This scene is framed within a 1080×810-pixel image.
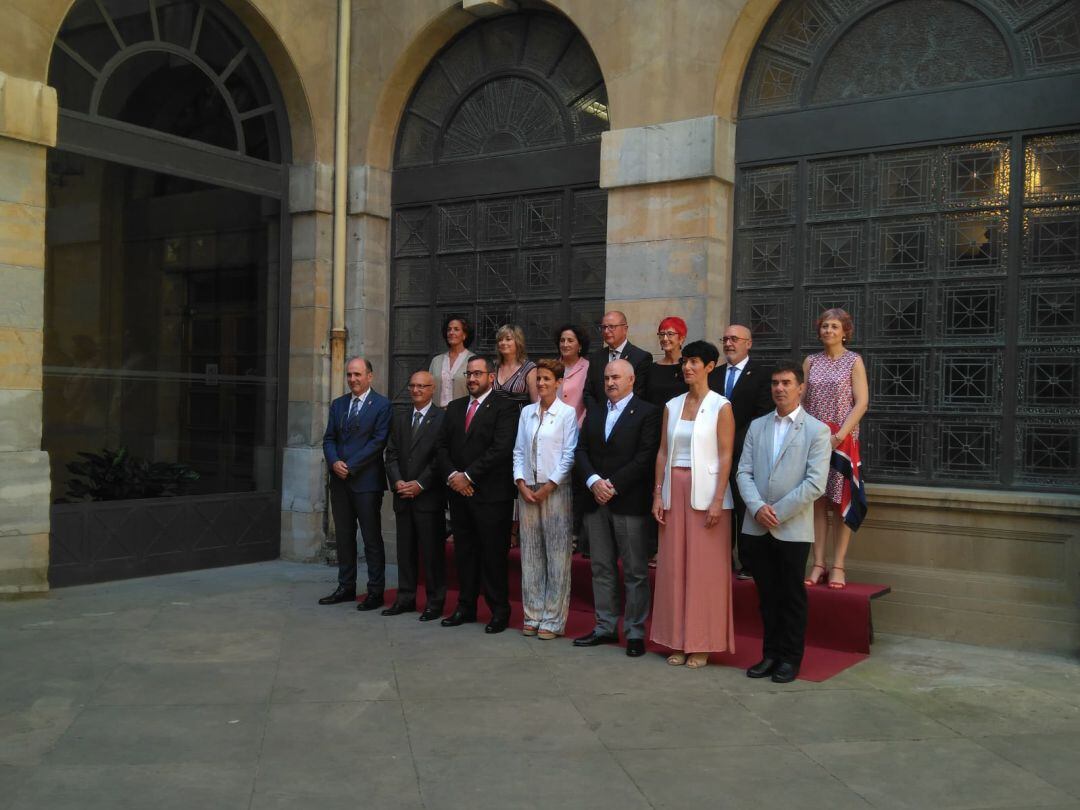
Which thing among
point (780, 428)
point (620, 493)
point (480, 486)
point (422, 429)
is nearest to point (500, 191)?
point (422, 429)

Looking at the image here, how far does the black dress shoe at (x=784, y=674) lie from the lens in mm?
6496

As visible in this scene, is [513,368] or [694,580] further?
[513,368]

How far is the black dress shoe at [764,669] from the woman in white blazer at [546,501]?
58.2 inches

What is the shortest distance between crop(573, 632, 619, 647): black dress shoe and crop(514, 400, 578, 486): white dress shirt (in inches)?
40.8

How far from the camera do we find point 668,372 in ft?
25.9

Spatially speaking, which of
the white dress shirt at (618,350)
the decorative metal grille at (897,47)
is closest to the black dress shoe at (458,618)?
the white dress shirt at (618,350)

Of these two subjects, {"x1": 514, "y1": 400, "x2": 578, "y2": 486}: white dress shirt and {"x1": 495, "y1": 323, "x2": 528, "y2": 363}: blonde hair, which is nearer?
{"x1": 514, "y1": 400, "x2": 578, "y2": 486}: white dress shirt

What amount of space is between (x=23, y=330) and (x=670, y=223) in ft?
16.9

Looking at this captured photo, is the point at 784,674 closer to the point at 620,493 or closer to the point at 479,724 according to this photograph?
the point at 620,493

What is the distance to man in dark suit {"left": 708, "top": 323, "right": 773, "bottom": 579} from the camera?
7457 millimetres

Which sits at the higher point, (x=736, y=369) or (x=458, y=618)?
(x=736, y=369)

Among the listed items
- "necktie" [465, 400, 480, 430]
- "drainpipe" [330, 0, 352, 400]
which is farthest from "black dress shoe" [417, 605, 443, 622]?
"drainpipe" [330, 0, 352, 400]

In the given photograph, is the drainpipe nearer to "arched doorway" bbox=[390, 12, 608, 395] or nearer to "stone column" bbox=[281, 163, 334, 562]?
"stone column" bbox=[281, 163, 334, 562]

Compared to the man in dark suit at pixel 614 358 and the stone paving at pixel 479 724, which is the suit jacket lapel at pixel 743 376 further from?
the stone paving at pixel 479 724
